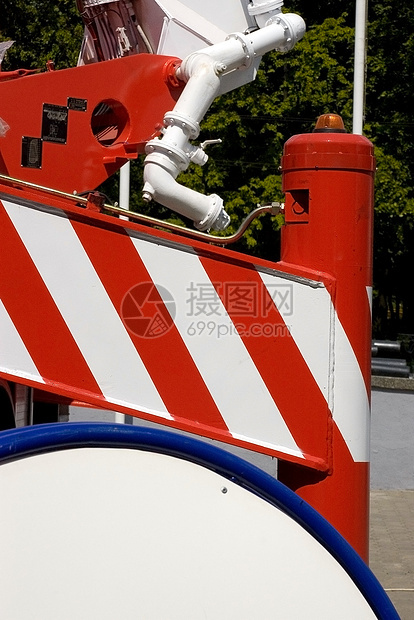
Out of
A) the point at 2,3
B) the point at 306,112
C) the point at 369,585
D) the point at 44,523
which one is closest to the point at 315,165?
the point at 369,585

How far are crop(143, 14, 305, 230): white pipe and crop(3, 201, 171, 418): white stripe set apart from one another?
1017mm

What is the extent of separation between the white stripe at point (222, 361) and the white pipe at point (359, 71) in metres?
6.36

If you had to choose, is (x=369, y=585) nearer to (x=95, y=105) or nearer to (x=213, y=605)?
(x=213, y=605)

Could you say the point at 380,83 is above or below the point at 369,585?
above

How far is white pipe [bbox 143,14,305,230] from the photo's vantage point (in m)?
3.05

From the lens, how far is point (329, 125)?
7.64ft

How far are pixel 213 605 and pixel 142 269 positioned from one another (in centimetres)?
82

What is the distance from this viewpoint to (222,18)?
11.6 ft

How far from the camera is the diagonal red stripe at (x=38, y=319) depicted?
205 centimetres

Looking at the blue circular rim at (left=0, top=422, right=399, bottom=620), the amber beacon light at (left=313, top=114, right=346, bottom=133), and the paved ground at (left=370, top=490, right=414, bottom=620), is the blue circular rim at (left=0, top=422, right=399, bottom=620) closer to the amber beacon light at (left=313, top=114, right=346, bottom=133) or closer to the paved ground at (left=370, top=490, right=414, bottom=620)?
the amber beacon light at (left=313, top=114, right=346, bottom=133)

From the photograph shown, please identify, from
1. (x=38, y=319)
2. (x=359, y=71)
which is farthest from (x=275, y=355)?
(x=359, y=71)

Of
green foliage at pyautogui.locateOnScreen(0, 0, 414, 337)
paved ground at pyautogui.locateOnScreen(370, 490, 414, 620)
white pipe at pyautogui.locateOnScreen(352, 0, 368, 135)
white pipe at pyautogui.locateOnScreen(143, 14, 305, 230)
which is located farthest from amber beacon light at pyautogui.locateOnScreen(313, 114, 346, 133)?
green foliage at pyautogui.locateOnScreen(0, 0, 414, 337)

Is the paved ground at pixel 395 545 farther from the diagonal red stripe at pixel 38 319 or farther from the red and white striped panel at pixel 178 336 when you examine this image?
the diagonal red stripe at pixel 38 319

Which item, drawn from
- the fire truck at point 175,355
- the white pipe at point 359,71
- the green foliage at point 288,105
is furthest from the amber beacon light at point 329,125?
the green foliage at point 288,105
